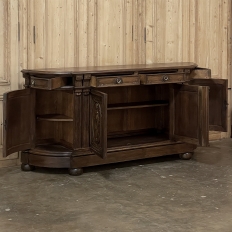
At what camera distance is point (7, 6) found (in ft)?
18.1

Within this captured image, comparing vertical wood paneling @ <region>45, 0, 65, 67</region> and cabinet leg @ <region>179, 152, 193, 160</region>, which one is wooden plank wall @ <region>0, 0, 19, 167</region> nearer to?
vertical wood paneling @ <region>45, 0, 65, 67</region>

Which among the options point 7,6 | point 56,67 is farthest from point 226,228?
point 7,6

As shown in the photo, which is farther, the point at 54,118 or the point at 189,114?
the point at 189,114

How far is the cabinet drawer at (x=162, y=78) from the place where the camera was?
559 cm

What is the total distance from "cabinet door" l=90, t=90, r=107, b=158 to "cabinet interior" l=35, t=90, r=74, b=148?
0.30 meters

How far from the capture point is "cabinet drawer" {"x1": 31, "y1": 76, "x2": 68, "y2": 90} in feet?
16.8

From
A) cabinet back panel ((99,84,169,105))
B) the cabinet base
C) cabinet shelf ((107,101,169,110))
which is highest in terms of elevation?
cabinet back panel ((99,84,169,105))

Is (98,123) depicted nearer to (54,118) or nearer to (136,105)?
(54,118)

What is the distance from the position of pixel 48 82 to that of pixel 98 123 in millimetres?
594

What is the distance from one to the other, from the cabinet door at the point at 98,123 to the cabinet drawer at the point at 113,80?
9cm

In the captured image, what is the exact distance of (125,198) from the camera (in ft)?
15.4

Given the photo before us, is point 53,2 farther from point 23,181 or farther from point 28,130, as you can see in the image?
point 23,181

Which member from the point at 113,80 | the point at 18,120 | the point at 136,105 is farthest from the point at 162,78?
the point at 18,120

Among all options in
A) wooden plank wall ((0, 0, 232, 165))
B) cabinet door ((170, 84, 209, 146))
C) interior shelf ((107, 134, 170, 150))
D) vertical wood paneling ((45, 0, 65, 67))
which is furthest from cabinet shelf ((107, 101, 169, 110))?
vertical wood paneling ((45, 0, 65, 67))
